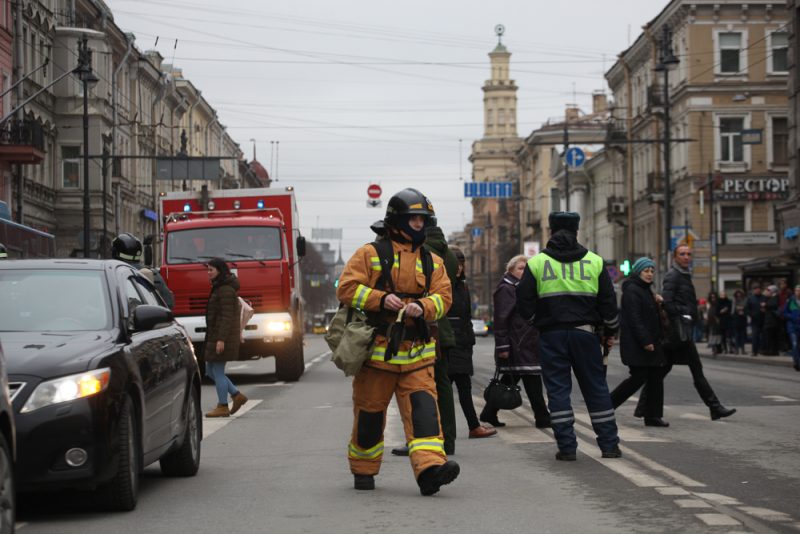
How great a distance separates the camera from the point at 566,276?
37.6 feet

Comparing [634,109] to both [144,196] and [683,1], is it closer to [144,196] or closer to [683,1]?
[683,1]

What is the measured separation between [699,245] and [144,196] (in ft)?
119

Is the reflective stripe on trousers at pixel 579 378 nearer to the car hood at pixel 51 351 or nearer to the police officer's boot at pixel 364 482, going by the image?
the police officer's boot at pixel 364 482

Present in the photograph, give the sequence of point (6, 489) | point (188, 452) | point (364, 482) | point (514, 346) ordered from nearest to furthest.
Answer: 1. point (6, 489)
2. point (364, 482)
3. point (188, 452)
4. point (514, 346)

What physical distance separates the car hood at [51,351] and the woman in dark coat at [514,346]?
630 cm

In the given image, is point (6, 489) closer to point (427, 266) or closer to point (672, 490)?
point (427, 266)

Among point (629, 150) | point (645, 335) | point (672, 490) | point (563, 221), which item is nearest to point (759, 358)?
point (645, 335)

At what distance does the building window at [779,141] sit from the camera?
6350 cm

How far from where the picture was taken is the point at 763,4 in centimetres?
6331

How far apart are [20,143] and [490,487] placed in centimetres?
4060

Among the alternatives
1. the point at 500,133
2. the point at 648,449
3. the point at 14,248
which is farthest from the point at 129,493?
the point at 500,133

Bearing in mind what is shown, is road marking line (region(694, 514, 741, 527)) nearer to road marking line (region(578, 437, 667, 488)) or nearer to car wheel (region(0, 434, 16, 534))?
road marking line (region(578, 437, 667, 488))

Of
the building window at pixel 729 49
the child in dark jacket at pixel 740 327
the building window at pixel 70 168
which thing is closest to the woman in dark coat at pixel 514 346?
the child in dark jacket at pixel 740 327

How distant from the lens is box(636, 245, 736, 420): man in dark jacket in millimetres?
15203
